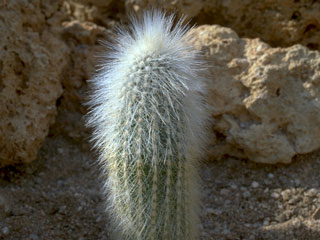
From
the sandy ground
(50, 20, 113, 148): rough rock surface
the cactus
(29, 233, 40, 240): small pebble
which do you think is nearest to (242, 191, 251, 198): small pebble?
the sandy ground

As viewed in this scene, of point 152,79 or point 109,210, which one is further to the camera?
point 109,210

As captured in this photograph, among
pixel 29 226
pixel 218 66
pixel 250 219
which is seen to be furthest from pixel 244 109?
pixel 29 226

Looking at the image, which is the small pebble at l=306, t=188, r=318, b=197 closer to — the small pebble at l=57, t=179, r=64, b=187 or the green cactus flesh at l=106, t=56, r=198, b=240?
the green cactus flesh at l=106, t=56, r=198, b=240

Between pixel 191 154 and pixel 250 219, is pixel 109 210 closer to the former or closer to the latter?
pixel 191 154

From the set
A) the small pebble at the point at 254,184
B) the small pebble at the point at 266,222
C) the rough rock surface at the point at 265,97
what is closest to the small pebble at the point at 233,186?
the small pebble at the point at 254,184

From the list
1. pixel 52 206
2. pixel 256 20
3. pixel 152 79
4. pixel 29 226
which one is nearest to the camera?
Result: pixel 152 79

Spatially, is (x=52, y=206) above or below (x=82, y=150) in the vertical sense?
below

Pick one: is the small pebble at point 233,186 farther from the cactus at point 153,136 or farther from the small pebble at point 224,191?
the cactus at point 153,136

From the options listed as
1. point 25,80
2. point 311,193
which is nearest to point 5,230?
point 25,80
